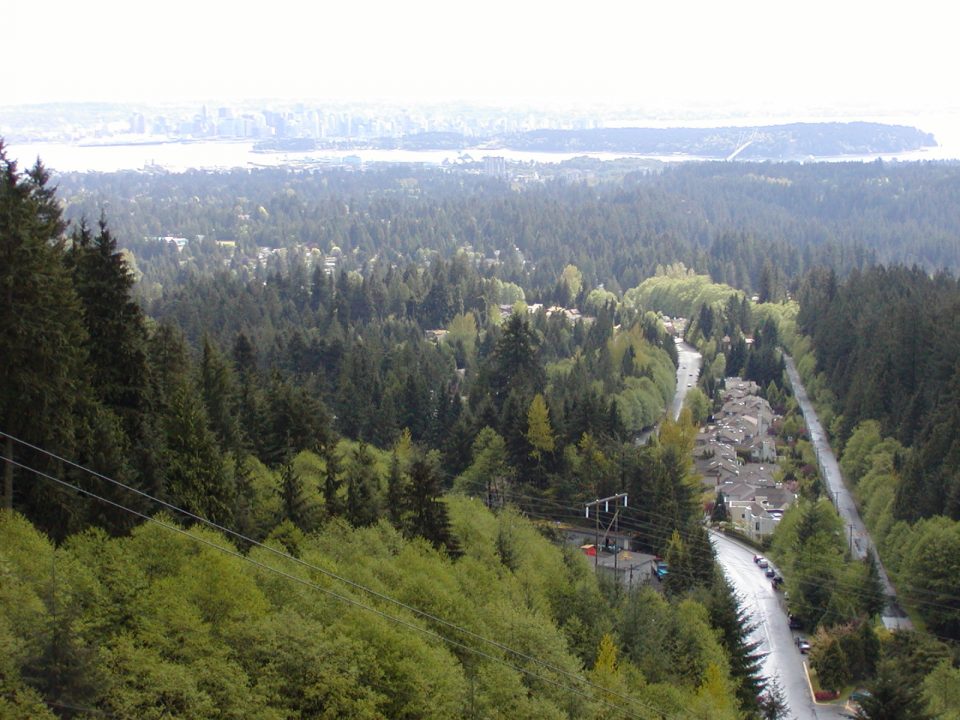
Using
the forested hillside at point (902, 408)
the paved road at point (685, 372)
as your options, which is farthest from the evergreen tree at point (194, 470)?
the paved road at point (685, 372)

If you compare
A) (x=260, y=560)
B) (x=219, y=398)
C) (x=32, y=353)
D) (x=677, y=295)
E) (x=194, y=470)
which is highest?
(x=32, y=353)

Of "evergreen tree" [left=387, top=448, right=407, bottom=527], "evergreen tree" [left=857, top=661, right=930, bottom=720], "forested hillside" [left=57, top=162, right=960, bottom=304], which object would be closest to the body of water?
"forested hillside" [left=57, top=162, right=960, bottom=304]

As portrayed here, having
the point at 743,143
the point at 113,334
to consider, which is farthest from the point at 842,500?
the point at 743,143

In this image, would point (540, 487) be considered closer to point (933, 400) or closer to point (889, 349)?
point (933, 400)

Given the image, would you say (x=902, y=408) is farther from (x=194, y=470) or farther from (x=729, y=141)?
(x=729, y=141)

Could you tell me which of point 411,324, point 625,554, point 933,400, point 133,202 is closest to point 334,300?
point 411,324

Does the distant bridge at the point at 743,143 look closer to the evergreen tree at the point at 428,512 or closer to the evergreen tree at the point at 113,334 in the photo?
the evergreen tree at the point at 428,512
